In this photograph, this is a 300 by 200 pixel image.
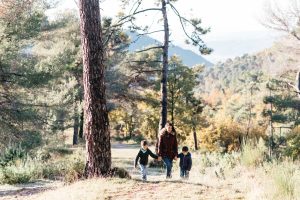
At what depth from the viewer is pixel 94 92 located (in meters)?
8.63

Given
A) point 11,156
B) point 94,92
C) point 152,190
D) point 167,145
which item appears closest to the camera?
point 152,190

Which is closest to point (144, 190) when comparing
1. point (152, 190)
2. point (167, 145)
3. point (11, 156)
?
point (152, 190)

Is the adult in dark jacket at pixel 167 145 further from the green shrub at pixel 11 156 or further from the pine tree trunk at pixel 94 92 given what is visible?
the green shrub at pixel 11 156

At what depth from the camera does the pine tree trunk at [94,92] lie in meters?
8.63

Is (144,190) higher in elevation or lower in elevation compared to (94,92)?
lower

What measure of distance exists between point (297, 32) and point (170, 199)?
21353mm

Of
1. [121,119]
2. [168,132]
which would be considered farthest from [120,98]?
[168,132]

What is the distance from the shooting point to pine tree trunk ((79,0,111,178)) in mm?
8633

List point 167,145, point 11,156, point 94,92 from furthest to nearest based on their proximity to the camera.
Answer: point 11,156, point 167,145, point 94,92

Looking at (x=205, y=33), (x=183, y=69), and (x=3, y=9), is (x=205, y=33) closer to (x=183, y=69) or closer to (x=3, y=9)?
(x=3, y=9)

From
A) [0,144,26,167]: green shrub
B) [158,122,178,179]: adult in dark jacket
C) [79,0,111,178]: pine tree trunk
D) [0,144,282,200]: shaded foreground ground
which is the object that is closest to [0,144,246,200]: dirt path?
[0,144,282,200]: shaded foreground ground

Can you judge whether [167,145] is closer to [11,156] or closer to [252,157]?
[252,157]

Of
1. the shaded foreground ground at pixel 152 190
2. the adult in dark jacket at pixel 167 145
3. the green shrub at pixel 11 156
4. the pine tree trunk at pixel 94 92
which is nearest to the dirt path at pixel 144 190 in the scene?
the shaded foreground ground at pixel 152 190

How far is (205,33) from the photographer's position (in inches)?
806
